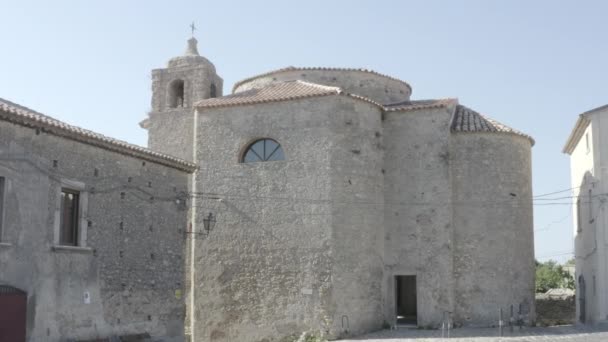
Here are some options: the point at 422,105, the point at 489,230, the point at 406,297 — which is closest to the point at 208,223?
the point at 422,105

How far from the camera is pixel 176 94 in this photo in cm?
2683

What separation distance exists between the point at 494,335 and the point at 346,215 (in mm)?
5113

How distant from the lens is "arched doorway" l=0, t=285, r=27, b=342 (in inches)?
530

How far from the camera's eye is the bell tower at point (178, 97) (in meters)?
25.6

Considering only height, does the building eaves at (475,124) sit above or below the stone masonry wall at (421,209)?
above

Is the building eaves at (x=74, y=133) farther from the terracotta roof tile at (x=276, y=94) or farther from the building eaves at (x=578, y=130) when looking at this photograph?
the building eaves at (x=578, y=130)

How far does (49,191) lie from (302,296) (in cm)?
814

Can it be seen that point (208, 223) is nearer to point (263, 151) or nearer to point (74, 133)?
point (263, 151)

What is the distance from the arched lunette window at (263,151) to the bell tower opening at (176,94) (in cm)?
573

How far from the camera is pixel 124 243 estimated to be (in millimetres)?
16625

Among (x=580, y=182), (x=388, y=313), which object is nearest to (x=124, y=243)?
(x=388, y=313)

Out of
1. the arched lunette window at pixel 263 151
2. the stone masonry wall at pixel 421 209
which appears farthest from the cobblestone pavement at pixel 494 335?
the arched lunette window at pixel 263 151

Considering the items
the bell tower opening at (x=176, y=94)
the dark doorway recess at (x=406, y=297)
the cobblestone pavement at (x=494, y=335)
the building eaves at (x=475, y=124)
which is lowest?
the cobblestone pavement at (x=494, y=335)

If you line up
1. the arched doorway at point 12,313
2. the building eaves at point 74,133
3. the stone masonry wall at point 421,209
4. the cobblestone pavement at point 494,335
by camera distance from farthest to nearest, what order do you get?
the stone masonry wall at point 421,209, the cobblestone pavement at point 494,335, the building eaves at point 74,133, the arched doorway at point 12,313
